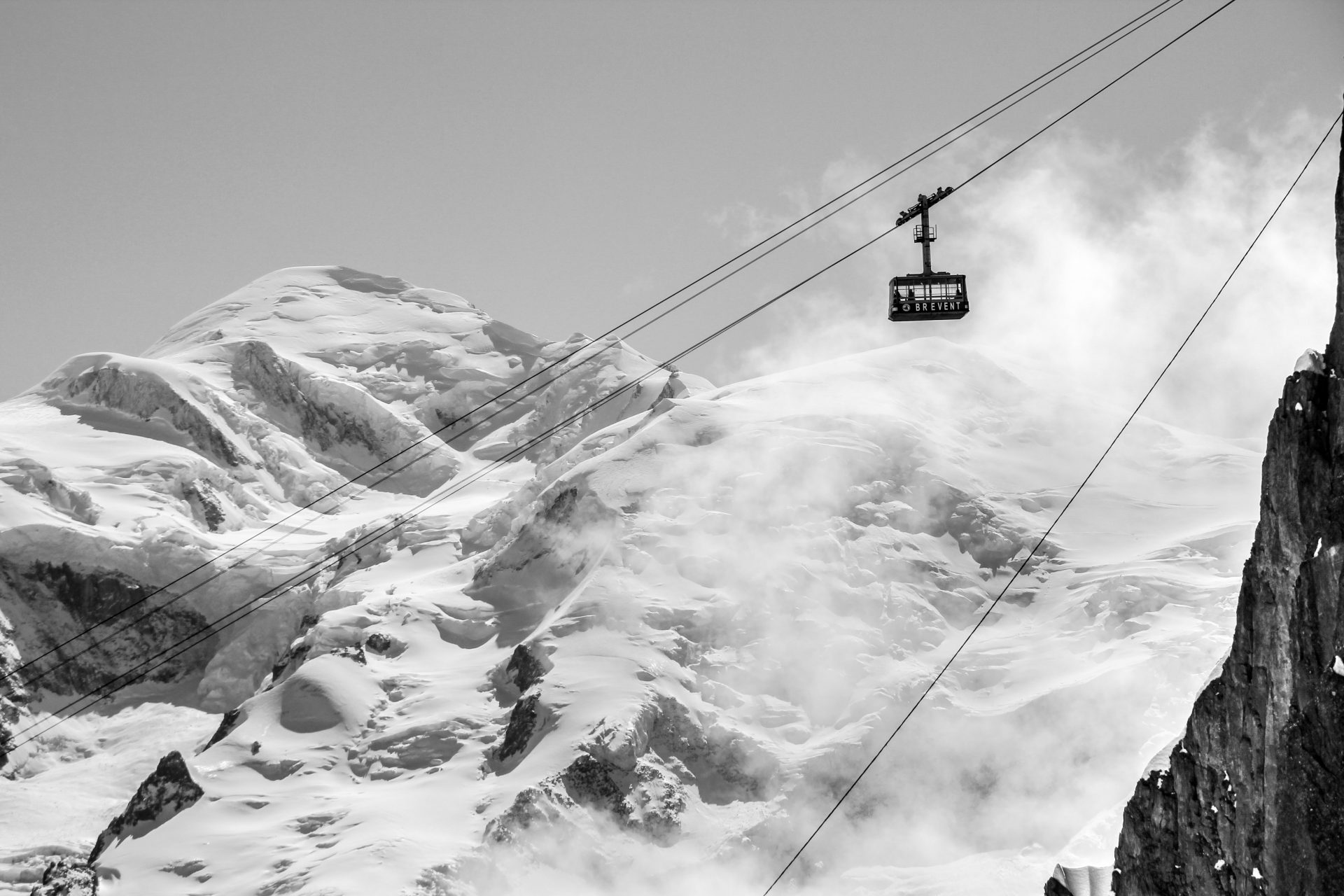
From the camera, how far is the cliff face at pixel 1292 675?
3538 centimetres

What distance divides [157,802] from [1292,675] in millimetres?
138525

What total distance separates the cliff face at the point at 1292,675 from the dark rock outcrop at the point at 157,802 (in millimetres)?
131994

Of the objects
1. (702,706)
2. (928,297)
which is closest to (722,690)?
(702,706)

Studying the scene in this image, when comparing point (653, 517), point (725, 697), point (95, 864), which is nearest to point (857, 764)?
point (725, 697)

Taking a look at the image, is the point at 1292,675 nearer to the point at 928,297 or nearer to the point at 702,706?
the point at 928,297

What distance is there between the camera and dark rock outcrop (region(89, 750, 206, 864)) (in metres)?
159

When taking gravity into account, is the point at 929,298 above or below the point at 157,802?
above

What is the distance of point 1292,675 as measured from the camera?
1457 inches

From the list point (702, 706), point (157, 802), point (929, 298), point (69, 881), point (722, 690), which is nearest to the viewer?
point (929, 298)

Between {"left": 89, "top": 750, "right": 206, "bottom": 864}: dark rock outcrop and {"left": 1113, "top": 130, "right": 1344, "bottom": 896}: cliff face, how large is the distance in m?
132

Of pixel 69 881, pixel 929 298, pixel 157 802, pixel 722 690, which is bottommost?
pixel 69 881

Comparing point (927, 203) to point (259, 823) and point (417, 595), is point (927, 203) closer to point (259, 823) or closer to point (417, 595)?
point (259, 823)

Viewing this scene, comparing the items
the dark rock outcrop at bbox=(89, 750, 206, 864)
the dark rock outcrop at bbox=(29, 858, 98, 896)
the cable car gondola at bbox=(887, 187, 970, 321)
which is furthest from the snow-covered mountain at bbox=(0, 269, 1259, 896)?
the cable car gondola at bbox=(887, 187, 970, 321)

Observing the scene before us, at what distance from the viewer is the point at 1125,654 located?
16450 centimetres
